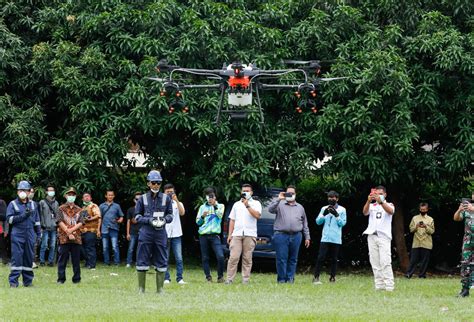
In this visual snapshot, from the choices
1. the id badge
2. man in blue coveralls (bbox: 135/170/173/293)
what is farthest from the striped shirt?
the id badge

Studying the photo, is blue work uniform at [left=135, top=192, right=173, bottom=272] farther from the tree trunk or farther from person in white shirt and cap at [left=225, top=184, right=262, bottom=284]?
the tree trunk

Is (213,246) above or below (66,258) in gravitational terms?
above

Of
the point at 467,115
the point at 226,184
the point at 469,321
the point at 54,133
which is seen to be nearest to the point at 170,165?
the point at 226,184

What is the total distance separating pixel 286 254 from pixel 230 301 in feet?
13.8

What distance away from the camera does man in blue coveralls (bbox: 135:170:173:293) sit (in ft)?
57.2

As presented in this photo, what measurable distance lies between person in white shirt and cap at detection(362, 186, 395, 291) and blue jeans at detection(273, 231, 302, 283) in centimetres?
217

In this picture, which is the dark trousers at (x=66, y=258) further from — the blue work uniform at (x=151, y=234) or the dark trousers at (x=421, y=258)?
the dark trousers at (x=421, y=258)

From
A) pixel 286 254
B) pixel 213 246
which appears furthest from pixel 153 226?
pixel 286 254

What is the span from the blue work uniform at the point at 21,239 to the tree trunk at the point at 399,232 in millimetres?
10670

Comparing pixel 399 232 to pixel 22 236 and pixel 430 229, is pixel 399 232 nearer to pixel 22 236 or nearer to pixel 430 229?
pixel 430 229

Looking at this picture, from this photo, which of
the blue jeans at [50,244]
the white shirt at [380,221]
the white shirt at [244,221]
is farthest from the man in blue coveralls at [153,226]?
the blue jeans at [50,244]

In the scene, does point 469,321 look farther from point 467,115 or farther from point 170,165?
point 170,165

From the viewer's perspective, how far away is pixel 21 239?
1877 cm

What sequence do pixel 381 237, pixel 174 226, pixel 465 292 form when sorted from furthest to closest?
pixel 174 226, pixel 381 237, pixel 465 292
